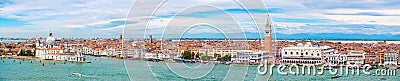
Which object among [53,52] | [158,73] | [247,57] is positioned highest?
[53,52]

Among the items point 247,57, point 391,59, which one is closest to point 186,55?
point 247,57

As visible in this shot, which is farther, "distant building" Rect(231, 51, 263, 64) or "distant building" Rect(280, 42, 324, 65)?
"distant building" Rect(280, 42, 324, 65)

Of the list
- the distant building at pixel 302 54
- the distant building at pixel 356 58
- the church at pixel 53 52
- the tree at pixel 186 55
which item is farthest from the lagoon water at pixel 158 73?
the distant building at pixel 302 54

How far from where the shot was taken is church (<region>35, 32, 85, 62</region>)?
32.9ft

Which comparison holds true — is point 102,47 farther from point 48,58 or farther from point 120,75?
point 120,75

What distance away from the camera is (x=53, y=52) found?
1017 cm

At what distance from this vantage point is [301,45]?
9.94 meters

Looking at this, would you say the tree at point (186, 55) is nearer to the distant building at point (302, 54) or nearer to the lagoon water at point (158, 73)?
the lagoon water at point (158, 73)

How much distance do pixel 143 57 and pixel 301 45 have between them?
410 centimetres

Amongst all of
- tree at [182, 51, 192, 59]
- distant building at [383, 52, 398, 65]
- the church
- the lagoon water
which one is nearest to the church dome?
the church

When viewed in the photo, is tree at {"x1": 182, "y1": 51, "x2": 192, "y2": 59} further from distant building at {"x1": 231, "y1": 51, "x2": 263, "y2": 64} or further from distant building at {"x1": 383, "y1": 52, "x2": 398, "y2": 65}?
distant building at {"x1": 383, "y1": 52, "x2": 398, "y2": 65}

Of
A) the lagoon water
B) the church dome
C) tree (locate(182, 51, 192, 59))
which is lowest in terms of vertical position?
the lagoon water

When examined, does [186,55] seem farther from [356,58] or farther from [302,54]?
[356,58]

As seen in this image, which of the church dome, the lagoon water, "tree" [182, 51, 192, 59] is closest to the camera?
the lagoon water
